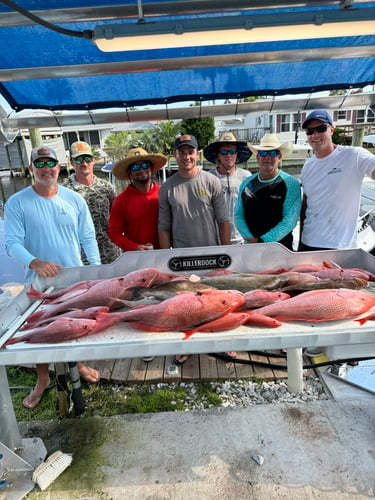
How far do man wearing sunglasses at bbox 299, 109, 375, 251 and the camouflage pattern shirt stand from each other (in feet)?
7.95

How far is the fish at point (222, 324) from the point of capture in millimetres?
1731

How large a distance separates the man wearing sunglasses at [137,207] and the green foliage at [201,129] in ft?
98.0

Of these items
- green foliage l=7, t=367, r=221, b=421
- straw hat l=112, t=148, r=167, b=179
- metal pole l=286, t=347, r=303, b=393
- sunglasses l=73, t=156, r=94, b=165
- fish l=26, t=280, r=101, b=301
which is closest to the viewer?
fish l=26, t=280, r=101, b=301

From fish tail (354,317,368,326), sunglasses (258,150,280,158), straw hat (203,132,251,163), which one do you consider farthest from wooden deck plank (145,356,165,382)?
straw hat (203,132,251,163)

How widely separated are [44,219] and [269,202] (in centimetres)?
219

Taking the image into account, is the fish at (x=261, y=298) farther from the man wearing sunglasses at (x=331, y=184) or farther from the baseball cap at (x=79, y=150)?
the baseball cap at (x=79, y=150)

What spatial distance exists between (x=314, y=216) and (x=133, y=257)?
1948 mm

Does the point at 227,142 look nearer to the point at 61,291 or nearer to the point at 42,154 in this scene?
the point at 42,154

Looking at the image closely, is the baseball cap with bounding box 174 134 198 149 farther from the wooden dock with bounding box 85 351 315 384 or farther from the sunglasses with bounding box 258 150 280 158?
the wooden dock with bounding box 85 351 315 384

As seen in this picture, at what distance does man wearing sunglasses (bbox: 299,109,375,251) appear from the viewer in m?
3.12

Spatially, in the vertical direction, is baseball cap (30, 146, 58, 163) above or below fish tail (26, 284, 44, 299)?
above

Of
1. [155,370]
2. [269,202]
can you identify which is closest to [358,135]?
[269,202]

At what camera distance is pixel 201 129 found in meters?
32.9

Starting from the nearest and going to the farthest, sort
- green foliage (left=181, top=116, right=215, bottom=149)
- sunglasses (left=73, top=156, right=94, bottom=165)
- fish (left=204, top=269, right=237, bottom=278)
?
fish (left=204, top=269, right=237, bottom=278), sunglasses (left=73, top=156, right=94, bottom=165), green foliage (left=181, top=116, right=215, bottom=149)
